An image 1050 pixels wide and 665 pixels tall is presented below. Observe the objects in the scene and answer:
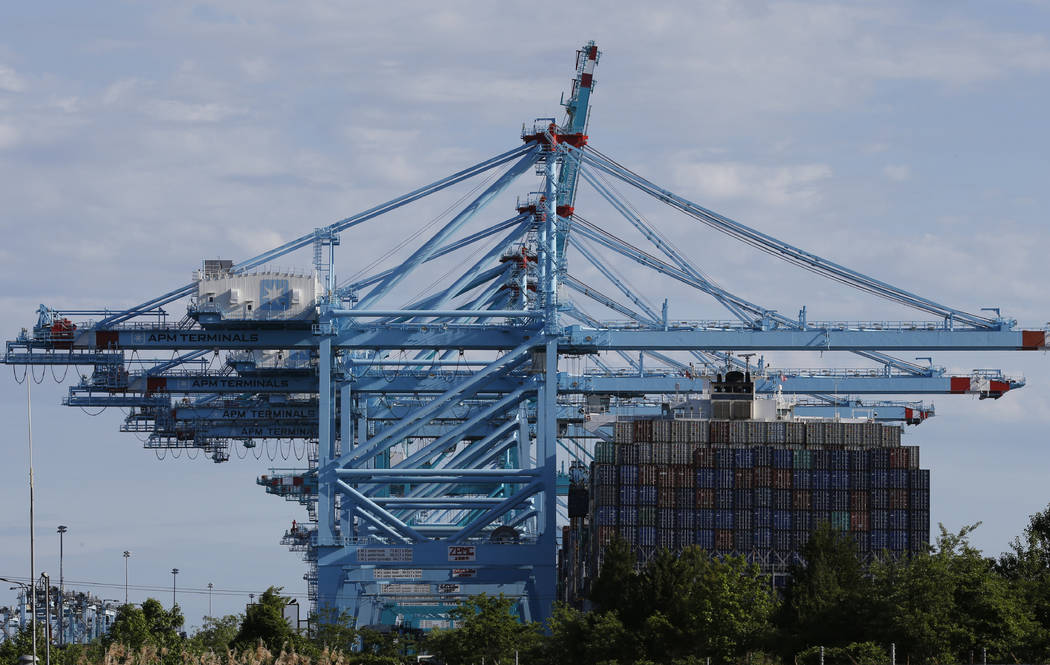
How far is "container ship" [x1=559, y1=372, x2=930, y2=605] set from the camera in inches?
4451

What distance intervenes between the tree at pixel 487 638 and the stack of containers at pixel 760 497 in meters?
19.8

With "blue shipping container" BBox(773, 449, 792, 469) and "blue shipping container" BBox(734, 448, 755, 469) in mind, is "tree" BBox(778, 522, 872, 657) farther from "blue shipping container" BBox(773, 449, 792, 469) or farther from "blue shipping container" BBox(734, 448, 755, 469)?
"blue shipping container" BBox(734, 448, 755, 469)

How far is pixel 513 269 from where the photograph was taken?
126m

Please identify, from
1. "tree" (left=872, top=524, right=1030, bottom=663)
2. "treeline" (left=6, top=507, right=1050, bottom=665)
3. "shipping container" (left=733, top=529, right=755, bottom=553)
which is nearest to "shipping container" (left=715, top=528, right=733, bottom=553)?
"shipping container" (left=733, top=529, right=755, bottom=553)

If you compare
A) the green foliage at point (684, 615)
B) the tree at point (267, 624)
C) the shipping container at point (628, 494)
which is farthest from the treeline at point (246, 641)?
the shipping container at point (628, 494)

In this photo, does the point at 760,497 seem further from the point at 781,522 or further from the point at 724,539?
the point at 724,539

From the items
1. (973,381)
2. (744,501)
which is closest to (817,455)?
(744,501)

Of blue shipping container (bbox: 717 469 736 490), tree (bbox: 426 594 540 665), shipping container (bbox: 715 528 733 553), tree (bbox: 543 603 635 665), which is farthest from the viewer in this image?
blue shipping container (bbox: 717 469 736 490)

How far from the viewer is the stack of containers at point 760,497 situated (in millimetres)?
113062

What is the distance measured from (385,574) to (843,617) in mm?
37320

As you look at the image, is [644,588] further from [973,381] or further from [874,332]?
[973,381]

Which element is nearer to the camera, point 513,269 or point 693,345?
point 693,345

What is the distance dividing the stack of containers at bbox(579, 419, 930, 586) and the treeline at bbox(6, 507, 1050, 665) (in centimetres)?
886

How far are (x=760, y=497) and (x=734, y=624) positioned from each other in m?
35.8
